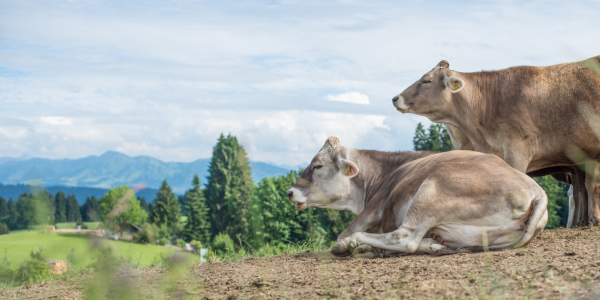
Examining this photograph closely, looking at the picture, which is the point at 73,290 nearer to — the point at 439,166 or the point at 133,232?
the point at 133,232

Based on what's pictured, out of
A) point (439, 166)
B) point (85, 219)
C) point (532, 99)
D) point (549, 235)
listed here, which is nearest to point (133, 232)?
point (85, 219)

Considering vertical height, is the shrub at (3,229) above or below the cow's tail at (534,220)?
above

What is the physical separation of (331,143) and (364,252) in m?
3.07

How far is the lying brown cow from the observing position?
822cm

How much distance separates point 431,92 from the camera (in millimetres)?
9195

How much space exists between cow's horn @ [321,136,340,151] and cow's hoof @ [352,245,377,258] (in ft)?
9.62

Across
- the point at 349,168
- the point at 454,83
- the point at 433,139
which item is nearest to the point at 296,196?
the point at 349,168

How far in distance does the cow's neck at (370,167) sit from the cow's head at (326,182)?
0.14 metres

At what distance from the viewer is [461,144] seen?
9.79 metres

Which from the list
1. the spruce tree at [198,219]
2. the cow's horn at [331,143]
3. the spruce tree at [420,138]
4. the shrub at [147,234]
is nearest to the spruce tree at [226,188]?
the spruce tree at [198,219]

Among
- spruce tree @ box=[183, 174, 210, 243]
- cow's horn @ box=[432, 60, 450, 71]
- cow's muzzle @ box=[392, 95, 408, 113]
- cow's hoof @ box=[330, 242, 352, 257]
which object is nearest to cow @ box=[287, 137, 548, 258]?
cow's hoof @ box=[330, 242, 352, 257]

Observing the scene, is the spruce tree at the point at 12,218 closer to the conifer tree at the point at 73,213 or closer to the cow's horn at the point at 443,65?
the conifer tree at the point at 73,213

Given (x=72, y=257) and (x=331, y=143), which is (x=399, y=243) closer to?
(x=331, y=143)

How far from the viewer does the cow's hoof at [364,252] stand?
5.46 m
